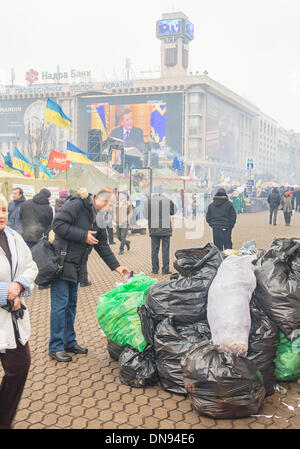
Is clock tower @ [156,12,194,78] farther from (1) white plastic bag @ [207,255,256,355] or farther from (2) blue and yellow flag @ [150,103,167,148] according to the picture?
(1) white plastic bag @ [207,255,256,355]

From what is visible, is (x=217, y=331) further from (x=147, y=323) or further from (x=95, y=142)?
(x=95, y=142)

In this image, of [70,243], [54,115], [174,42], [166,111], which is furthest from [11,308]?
[174,42]

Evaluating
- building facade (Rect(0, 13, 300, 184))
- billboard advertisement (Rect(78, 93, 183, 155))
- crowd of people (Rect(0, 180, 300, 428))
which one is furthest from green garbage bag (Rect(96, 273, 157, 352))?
billboard advertisement (Rect(78, 93, 183, 155))

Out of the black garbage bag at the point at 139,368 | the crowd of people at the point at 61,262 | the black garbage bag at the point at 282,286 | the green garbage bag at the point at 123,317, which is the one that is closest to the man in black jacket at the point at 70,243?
the crowd of people at the point at 61,262

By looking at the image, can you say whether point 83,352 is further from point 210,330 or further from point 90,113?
point 90,113

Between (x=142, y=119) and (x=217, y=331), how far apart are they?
81.1m

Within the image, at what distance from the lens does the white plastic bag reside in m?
3.30

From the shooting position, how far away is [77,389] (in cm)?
370

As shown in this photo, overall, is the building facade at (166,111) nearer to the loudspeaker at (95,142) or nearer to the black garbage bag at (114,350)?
the loudspeaker at (95,142)

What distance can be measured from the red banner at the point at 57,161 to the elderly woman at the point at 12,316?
1141 centimetres

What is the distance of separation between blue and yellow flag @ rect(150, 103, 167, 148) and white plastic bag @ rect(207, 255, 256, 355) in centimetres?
7830

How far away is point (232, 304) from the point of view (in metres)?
3.42

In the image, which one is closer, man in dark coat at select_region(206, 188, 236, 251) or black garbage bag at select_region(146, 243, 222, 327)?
black garbage bag at select_region(146, 243, 222, 327)

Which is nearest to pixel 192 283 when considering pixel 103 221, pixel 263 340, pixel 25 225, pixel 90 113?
pixel 263 340
